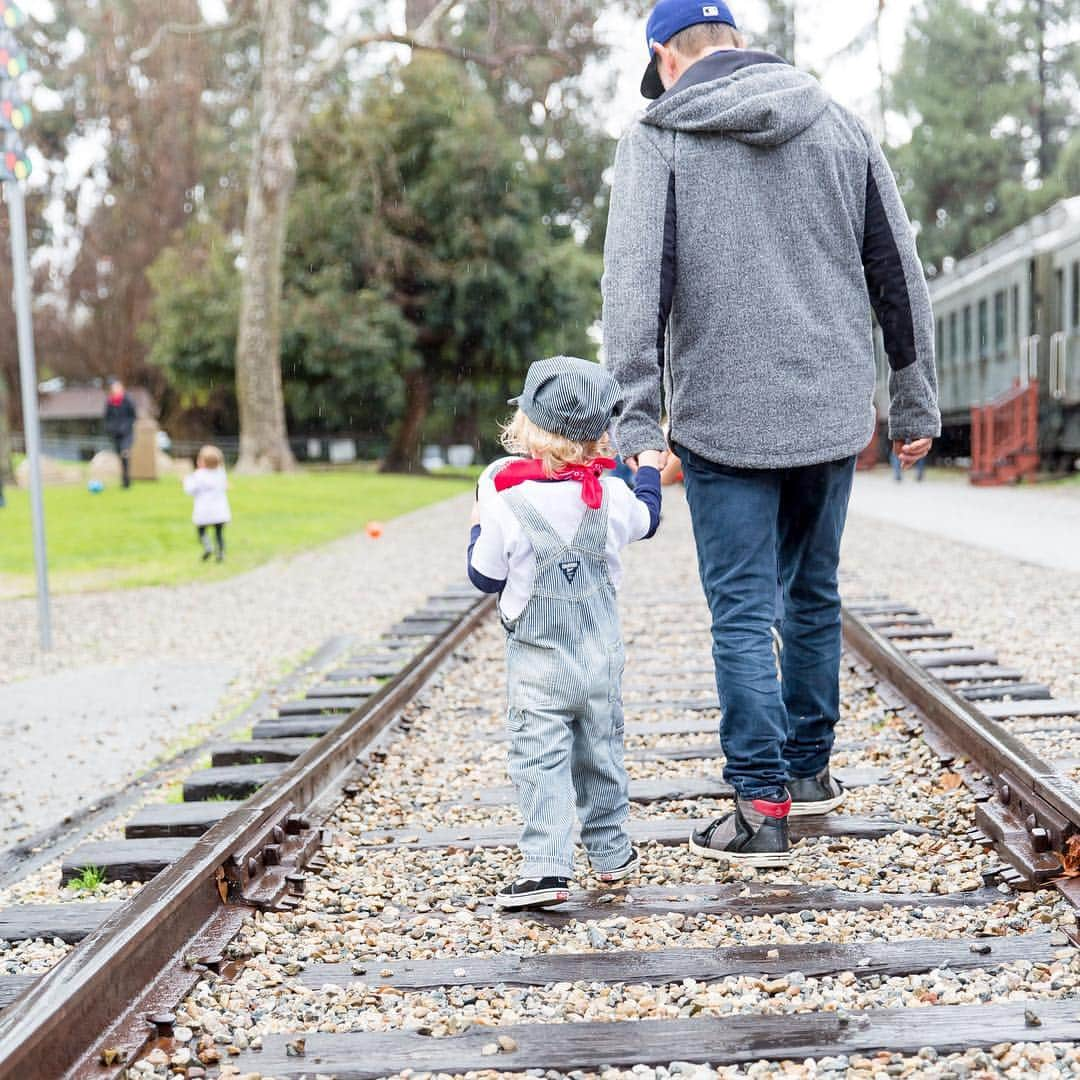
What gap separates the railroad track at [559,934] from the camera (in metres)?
2.20

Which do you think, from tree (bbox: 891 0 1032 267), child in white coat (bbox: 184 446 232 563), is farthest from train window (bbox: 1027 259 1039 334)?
tree (bbox: 891 0 1032 267)

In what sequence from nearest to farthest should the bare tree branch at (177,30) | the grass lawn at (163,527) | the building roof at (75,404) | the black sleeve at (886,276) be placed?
the black sleeve at (886,276)
the grass lawn at (163,527)
the bare tree branch at (177,30)
the building roof at (75,404)

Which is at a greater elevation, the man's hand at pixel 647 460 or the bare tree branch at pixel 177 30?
the bare tree branch at pixel 177 30

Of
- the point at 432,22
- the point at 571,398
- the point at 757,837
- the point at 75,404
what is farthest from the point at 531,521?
the point at 75,404

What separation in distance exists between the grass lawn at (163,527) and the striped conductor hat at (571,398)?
908cm

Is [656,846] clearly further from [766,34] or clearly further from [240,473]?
[766,34]

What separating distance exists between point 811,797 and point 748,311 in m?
1.34

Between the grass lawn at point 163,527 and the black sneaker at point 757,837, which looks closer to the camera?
the black sneaker at point 757,837

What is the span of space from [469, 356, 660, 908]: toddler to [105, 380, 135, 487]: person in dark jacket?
753 inches

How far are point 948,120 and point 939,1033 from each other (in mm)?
46588

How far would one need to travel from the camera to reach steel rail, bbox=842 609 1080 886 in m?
2.94

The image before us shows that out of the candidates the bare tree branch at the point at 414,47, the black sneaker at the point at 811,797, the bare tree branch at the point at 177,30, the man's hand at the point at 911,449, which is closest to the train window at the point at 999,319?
the bare tree branch at the point at 414,47

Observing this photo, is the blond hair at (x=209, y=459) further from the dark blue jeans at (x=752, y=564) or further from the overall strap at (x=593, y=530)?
the overall strap at (x=593, y=530)

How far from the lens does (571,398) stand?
9.29ft
